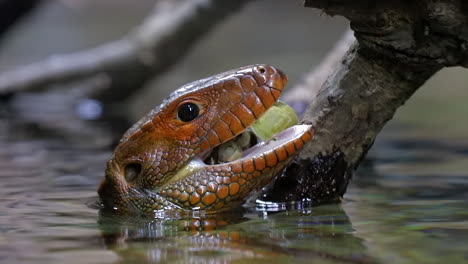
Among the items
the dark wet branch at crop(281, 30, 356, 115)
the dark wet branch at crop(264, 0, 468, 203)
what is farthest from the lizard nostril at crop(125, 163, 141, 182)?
the dark wet branch at crop(281, 30, 356, 115)

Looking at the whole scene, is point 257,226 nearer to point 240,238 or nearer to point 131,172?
point 240,238

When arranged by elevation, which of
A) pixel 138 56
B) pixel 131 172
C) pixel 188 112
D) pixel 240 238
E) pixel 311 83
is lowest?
pixel 240 238

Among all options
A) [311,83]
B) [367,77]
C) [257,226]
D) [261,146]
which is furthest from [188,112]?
[311,83]

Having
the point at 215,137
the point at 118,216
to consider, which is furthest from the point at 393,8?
the point at 118,216

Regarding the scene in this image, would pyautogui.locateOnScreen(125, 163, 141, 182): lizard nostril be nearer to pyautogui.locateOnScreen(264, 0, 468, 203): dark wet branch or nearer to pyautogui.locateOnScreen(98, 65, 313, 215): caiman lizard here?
pyautogui.locateOnScreen(98, 65, 313, 215): caiman lizard

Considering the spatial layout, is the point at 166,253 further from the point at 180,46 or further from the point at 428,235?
the point at 180,46

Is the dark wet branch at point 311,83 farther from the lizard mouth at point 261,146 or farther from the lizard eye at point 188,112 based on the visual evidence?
the lizard eye at point 188,112
